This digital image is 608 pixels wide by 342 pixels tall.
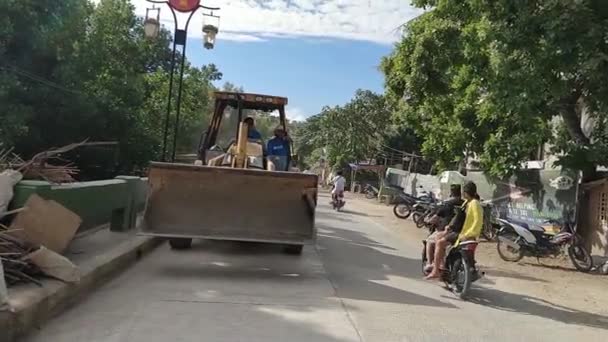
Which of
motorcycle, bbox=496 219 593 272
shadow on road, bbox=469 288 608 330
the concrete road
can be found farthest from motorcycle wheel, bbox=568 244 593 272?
shadow on road, bbox=469 288 608 330

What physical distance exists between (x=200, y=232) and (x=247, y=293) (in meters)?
1.72

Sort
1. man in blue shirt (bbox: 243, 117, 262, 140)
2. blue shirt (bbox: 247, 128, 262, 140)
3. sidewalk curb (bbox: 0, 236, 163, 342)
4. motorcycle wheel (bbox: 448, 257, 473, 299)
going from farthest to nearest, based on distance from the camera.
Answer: blue shirt (bbox: 247, 128, 262, 140) < man in blue shirt (bbox: 243, 117, 262, 140) < motorcycle wheel (bbox: 448, 257, 473, 299) < sidewalk curb (bbox: 0, 236, 163, 342)

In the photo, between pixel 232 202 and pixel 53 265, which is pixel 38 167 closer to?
pixel 53 265

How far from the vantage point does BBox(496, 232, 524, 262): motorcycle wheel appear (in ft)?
42.7

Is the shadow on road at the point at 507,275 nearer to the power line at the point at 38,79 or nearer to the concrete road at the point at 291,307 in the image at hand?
the concrete road at the point at 291,307

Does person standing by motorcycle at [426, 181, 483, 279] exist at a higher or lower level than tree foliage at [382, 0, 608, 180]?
lower

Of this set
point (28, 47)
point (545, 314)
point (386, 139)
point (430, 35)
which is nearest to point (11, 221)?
point (545, 314)

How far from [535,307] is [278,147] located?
548cm

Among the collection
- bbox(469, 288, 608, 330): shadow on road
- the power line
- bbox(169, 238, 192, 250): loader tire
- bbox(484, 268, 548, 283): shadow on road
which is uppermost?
the power line

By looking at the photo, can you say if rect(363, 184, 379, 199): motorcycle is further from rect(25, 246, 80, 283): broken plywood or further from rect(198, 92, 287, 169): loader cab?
rect(25, 246, 80, 283): broken plywood

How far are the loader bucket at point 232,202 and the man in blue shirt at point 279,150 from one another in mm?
2397

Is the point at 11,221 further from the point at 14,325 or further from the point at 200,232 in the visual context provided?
the point at 200,232

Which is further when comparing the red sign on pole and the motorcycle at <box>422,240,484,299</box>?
the red sign on pole

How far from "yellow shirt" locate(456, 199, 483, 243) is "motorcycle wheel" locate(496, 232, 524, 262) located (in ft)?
15.5
